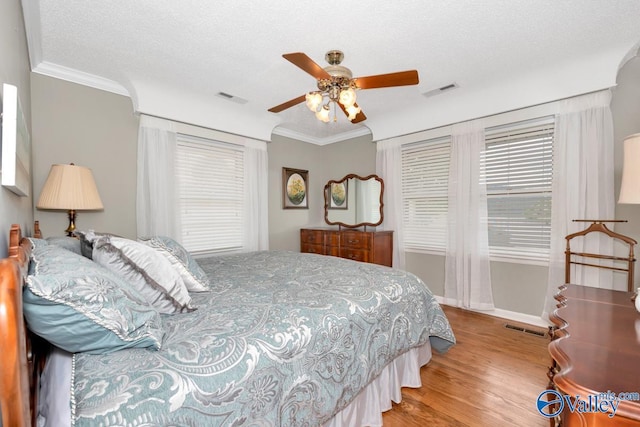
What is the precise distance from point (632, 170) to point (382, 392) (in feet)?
6.14

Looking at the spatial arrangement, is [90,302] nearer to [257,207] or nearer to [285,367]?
[285,367]

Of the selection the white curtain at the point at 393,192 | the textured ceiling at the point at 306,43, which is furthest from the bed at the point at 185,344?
the white curtain at the point at 393,192

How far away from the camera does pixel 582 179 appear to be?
8.51ft

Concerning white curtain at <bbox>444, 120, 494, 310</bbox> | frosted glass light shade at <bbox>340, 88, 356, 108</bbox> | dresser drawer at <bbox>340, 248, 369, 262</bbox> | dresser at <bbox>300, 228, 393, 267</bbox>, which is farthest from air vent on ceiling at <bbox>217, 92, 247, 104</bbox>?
white curtain at <bbox>444, 120, 494, 310</bbox>

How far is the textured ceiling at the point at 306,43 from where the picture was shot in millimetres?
1859

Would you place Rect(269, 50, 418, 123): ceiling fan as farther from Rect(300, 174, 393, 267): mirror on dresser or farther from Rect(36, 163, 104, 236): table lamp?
Rect(300, 174, 393, 267): mirror on dresser

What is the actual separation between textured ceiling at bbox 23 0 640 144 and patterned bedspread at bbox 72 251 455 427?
5.95ft

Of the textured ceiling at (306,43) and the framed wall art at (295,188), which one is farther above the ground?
the textured ceiling at (306,43)

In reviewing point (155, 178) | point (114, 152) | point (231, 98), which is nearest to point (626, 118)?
point (231, 98)

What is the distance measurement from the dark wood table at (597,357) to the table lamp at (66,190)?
9.70 ft

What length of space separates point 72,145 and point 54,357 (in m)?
2.56

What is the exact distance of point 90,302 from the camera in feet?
2.70

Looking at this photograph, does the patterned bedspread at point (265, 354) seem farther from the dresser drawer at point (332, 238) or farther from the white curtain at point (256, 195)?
the dresser drawer at point (332, 238)

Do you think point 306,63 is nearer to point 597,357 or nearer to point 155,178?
point 597,357
